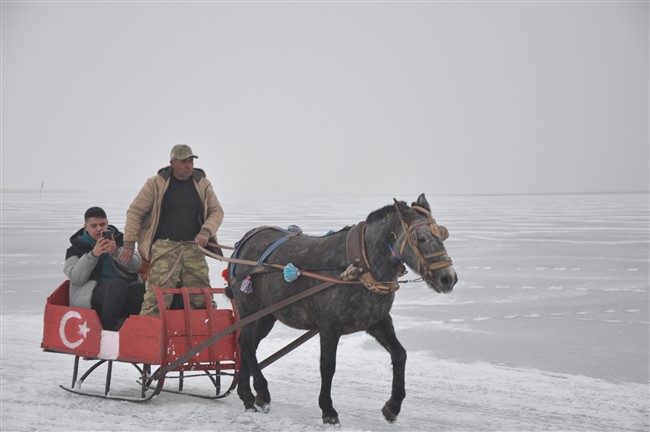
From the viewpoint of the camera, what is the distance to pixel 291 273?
665 cm

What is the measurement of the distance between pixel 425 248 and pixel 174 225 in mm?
2590

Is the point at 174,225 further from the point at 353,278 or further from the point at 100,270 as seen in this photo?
the point at 353,278

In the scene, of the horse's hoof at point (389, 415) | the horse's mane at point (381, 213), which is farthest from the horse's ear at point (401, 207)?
the horse's hoof at point (389, 415)

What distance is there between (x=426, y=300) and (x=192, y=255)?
6.71 meters

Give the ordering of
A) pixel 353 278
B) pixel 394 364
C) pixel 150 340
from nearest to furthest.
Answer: pixel 353 278 → pixel 394 364 → pixel 150 340

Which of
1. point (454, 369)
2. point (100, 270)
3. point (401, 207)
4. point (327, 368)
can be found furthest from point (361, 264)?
point (454, 369)

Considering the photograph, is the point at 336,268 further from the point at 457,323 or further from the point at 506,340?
the point at 457,323

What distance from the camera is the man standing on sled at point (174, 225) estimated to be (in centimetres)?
741

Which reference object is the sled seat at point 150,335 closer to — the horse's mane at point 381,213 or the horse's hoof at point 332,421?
the horse's hoof at point 332,421

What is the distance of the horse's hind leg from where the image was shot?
23.3ft

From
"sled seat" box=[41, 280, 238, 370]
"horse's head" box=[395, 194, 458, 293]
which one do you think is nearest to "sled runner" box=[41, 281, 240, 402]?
"sled seat" box=[41, 280, 238, 370]

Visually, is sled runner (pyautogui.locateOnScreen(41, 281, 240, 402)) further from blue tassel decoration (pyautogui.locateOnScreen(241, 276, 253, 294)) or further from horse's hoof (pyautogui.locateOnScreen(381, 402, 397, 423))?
horse's hoof (pyautogui.locateOnScreen(381, 402, 397, 423))

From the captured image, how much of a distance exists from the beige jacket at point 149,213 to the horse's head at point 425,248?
6.54 ft

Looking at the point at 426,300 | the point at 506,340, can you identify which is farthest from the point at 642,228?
the point at 506,340
